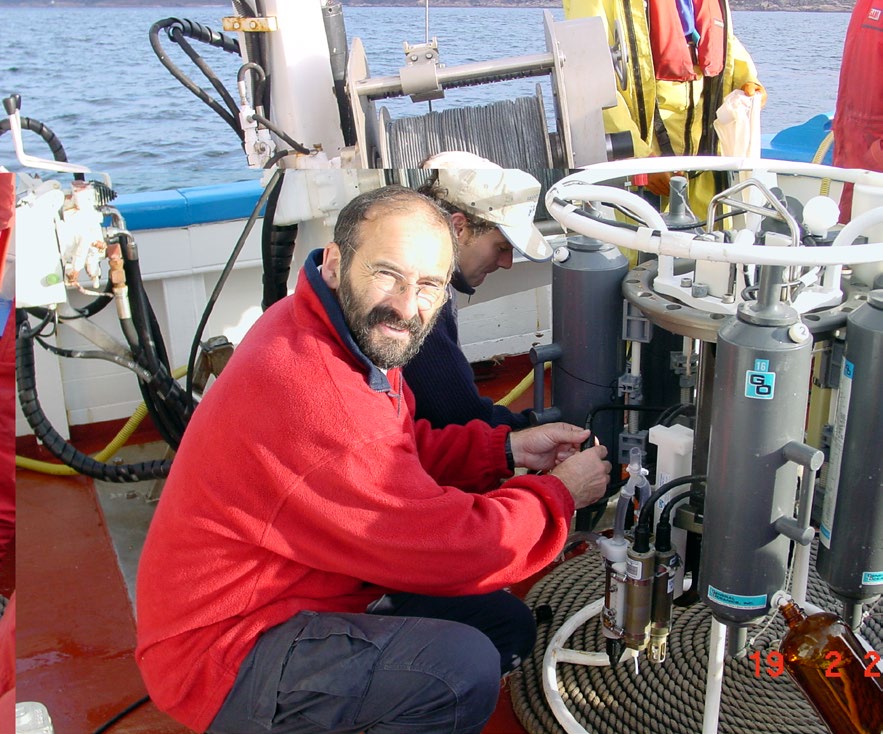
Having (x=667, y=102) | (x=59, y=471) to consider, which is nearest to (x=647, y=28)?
(x=667, y=102)

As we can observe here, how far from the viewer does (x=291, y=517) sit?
1.53m

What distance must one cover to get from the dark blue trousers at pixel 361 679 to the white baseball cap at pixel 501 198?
3.10ft

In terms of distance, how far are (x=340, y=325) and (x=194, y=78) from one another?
835 inches

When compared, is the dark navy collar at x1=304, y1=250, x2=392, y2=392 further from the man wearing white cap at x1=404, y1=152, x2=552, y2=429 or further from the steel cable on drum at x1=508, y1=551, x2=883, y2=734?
the steel cable on drum at x1=508, y1=551, x2=883, y2=734

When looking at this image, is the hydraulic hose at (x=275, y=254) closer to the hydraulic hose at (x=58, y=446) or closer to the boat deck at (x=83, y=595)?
the hydraulic hose at (x=58, y=446)

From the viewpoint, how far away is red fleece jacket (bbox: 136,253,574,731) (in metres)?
1.52

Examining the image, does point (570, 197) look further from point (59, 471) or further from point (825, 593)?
point (59, 471)

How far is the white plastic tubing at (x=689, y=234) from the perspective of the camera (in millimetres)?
1288

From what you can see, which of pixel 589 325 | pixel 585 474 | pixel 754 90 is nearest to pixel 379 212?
pixel 589 325

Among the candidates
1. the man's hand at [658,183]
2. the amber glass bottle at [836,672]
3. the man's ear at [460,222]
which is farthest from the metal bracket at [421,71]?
the amber glass bottle at [836,672]

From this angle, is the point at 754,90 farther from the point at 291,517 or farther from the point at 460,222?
the point at 291,517

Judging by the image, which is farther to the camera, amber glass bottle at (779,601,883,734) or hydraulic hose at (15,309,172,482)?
hydraulic hose at (15,309,172,482)

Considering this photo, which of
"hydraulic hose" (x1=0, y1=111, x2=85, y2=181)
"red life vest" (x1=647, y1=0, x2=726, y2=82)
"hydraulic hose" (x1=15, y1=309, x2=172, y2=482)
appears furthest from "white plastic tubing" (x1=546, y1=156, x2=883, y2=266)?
"red life vest" (x1=647, y1=0, x2=726, y2=82)

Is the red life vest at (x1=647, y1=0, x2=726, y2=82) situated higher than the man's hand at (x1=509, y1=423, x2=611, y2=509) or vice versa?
the red life vest at (x1=647, y1=0, x2=726, y2=82)
